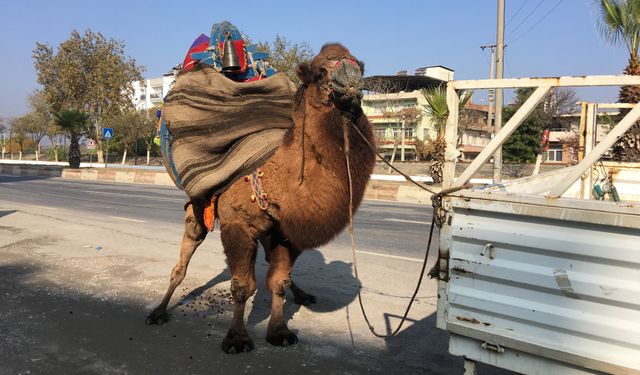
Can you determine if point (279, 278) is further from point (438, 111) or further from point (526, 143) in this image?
point (526, 143)

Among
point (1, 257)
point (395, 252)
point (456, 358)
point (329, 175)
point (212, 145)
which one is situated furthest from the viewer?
point (395, 252)

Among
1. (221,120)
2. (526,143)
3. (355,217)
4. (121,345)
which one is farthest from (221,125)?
→ (526,143)

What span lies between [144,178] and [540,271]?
2872 cm

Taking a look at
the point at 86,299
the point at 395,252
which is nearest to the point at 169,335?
the point at 86,299

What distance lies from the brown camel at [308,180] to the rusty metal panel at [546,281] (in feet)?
3.61

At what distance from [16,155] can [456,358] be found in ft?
285

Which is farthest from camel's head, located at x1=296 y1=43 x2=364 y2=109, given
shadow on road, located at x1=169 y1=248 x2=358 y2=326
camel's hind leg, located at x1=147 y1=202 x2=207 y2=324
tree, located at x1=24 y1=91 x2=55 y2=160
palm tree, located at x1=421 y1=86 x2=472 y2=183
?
tree, located at x1=24 y1=91 x2=55 y2=160

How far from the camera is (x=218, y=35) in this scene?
5.26 m

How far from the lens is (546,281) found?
8.12 ft

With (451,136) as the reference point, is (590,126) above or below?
above

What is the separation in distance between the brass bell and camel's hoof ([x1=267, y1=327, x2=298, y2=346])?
263cm

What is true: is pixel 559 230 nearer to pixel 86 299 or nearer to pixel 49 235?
pixel 86 299

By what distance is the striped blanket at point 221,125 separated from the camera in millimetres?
4203

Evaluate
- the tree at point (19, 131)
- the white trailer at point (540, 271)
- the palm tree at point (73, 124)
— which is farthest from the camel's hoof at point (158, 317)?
the tree at point (19, 131)
